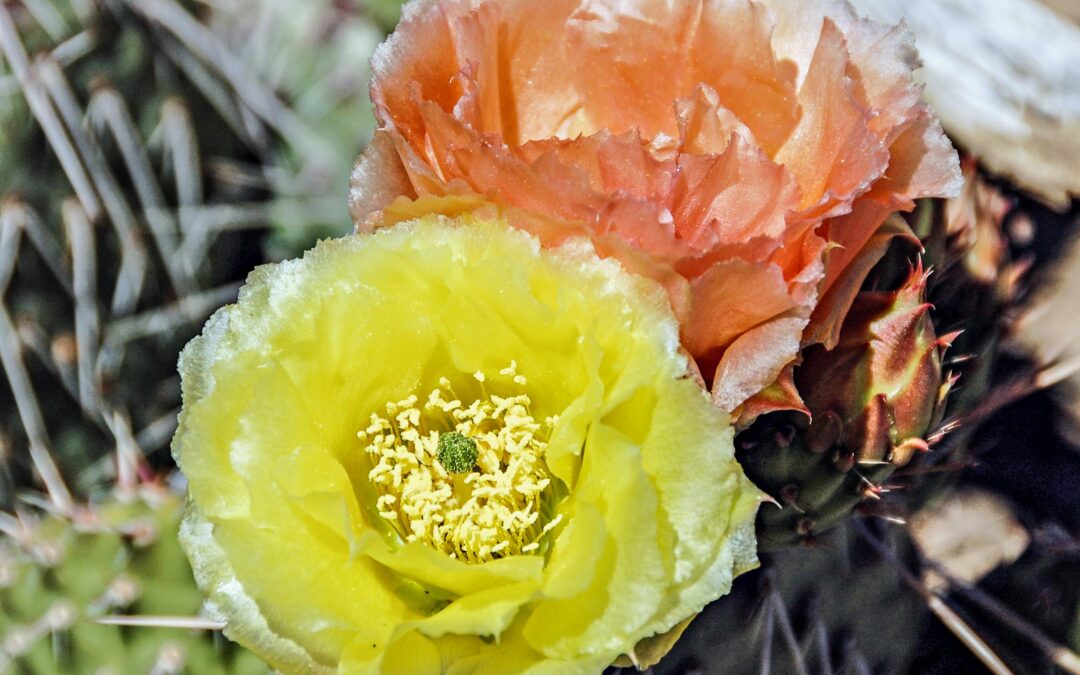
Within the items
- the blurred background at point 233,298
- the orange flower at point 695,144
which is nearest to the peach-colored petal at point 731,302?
the orange flower at point 695,144

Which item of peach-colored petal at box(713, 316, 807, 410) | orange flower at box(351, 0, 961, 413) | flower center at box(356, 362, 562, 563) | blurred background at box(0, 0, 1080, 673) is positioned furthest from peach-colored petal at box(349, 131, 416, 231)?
blurred background at box(0, 0, 1080, 673)

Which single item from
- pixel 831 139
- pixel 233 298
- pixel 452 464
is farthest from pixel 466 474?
pixel 233 298

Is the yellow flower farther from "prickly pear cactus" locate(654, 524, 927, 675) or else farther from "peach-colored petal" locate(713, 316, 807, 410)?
"prickly pear cactus" locate(654, 524, 927, 675)

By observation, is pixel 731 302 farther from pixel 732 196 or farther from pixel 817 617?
pixel 817 617

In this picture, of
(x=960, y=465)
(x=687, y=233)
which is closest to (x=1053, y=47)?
(x=960, y=465)

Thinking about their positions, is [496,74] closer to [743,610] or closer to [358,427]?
[358,427]

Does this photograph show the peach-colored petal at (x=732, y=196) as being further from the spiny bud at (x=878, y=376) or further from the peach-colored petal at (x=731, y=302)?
the spiny bud at (x=878, y=376)
